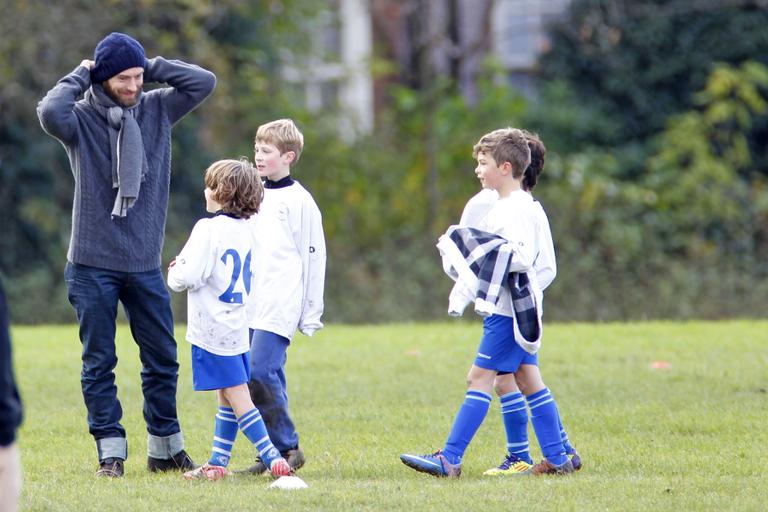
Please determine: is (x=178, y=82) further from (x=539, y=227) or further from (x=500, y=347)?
(x=500, y=347)

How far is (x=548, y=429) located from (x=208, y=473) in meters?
1.72

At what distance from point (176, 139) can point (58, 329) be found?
926cm

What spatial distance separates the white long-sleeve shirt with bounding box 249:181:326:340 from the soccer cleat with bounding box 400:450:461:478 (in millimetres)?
841

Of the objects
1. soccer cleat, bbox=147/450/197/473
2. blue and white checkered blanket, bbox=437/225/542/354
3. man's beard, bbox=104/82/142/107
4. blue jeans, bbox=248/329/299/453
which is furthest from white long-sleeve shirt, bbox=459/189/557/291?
soccer cleat, bbox=147/450/197/473

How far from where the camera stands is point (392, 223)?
21.9 metres

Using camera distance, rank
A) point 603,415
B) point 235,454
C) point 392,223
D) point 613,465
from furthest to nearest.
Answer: point 392,223
point 603,415
point 235,454
point 613,465

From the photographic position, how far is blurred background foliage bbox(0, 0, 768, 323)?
19.5 m

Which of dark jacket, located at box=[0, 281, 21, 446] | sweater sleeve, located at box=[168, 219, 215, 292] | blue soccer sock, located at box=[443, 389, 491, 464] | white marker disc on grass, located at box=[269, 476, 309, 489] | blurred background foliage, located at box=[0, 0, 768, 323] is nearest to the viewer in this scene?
dark jacket, located at box=[0, 281, 21, 446]

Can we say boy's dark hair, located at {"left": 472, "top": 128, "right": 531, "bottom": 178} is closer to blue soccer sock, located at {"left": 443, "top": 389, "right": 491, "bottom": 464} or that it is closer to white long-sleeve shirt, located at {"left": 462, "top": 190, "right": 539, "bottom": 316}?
white long-sleeve shirt, located at {"left": 462, "top": 190, "right": 539, "bottom": 316}

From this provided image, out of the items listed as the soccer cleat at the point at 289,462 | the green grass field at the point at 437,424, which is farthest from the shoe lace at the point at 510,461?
the soccer cleat at the point at 289,462

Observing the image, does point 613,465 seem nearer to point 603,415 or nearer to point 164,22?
point 603,415

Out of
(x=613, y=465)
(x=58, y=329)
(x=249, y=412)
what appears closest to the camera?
(x=249, y=412)

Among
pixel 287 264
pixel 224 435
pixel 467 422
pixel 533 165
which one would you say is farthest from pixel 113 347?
pixel 533 165

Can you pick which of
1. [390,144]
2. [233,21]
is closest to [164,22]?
[233,21]
